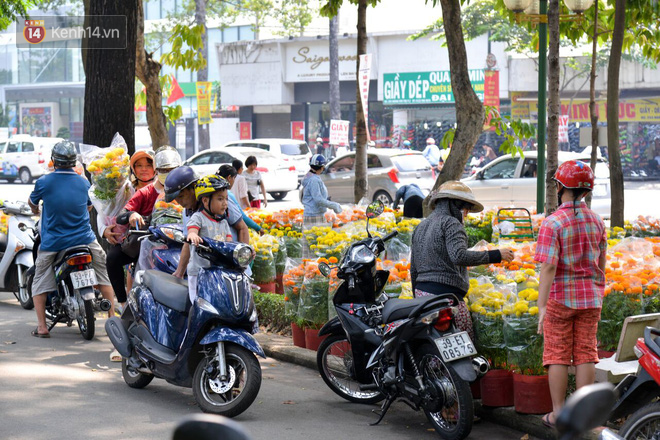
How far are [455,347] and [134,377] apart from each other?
107 inches

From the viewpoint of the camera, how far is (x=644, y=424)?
462 centimetres

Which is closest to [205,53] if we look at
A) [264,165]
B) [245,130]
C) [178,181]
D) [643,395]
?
[245,130]

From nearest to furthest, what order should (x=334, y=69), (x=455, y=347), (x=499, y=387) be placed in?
(x=455, y=347) < (x=499, y=387) < (x=334, y=69)

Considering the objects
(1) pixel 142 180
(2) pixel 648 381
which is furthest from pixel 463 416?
(1) pixel 142 180

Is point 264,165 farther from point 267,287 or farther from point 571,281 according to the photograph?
point 571,281

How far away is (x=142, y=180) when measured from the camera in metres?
9.13

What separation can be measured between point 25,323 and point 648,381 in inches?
274

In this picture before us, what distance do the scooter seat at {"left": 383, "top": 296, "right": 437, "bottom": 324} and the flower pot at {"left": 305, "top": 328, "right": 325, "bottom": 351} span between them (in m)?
2.10

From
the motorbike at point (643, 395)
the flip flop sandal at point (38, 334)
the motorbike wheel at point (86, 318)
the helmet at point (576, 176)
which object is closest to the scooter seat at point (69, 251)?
the motorbike wheel at point (86, 318)

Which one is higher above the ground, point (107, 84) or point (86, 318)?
point (107, 84)

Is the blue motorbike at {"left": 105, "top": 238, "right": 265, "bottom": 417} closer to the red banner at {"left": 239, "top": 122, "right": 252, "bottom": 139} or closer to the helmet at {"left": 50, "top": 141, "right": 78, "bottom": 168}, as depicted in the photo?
the helmet at {"left": 50, "top": 141, "right": 78, "bottom": 168}

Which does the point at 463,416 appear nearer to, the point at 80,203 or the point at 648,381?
the point at 648,381

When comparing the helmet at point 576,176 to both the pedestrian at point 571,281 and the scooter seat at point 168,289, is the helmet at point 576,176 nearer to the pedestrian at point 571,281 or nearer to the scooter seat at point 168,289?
the pedestrian at point 571,281

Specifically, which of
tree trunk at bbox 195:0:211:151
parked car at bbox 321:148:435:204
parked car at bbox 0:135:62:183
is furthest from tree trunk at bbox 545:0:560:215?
parked car at bbox 0:135:62:183
